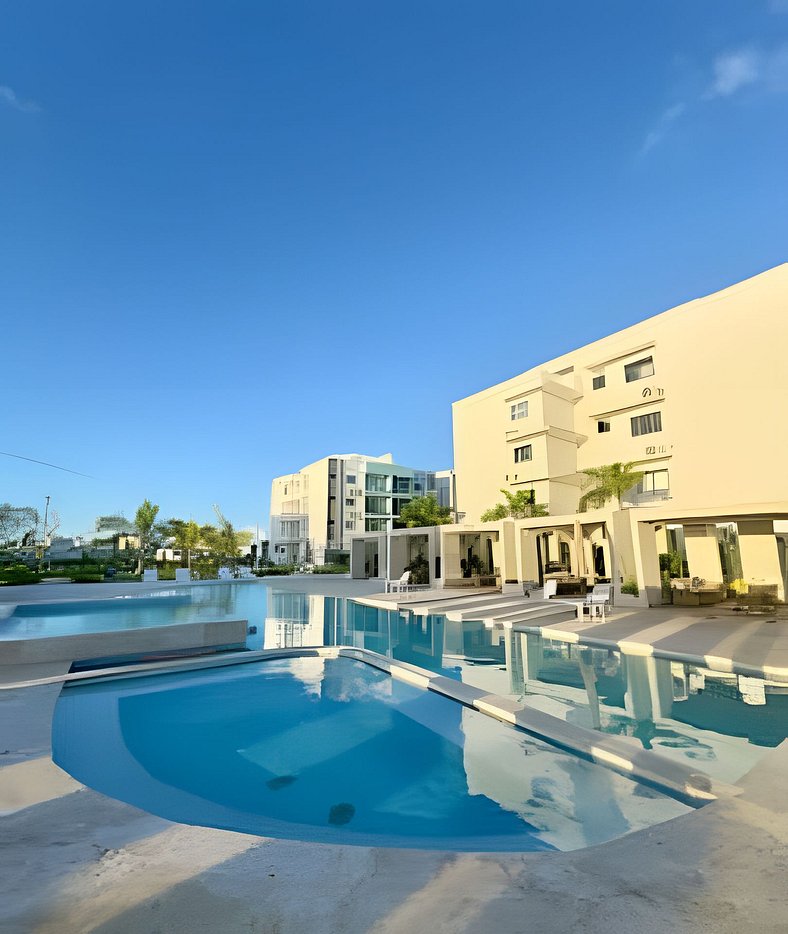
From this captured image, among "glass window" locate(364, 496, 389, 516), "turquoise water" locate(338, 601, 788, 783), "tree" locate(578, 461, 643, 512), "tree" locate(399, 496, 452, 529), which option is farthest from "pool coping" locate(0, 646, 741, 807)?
"glass window" locate(364, 496, 389, 516)

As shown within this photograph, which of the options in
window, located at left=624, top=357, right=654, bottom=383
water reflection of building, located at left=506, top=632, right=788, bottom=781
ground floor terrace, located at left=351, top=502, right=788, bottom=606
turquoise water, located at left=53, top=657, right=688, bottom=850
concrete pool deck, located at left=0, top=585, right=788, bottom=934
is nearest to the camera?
concrete pool deck, located at left=0, top=585, right=788, bottom=934

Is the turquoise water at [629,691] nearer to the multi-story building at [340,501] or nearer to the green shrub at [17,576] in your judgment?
the green shrub at [17,576]

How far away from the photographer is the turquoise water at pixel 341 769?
3887 millimetres

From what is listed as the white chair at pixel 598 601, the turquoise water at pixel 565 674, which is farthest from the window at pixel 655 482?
the turquoise water at pixel 565 674

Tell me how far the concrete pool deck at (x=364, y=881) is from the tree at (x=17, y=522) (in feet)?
211

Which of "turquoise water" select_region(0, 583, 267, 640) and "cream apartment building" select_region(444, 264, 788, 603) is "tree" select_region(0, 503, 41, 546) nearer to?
"turquoise water" select_region(0, 583, 267, 640)

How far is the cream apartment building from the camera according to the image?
18.9 metres

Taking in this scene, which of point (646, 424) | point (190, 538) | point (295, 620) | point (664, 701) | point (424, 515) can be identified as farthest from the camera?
point (190, 538)

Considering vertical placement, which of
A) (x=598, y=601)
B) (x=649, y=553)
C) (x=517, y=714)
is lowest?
(x=517, y=714)

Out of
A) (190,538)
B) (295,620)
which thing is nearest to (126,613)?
(295,620)

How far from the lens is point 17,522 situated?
2228 inches

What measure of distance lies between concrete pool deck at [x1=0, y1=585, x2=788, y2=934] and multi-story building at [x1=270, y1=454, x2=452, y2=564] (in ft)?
168

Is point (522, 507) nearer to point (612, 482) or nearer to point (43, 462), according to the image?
point (612, 482)

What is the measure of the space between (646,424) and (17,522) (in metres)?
60.4
